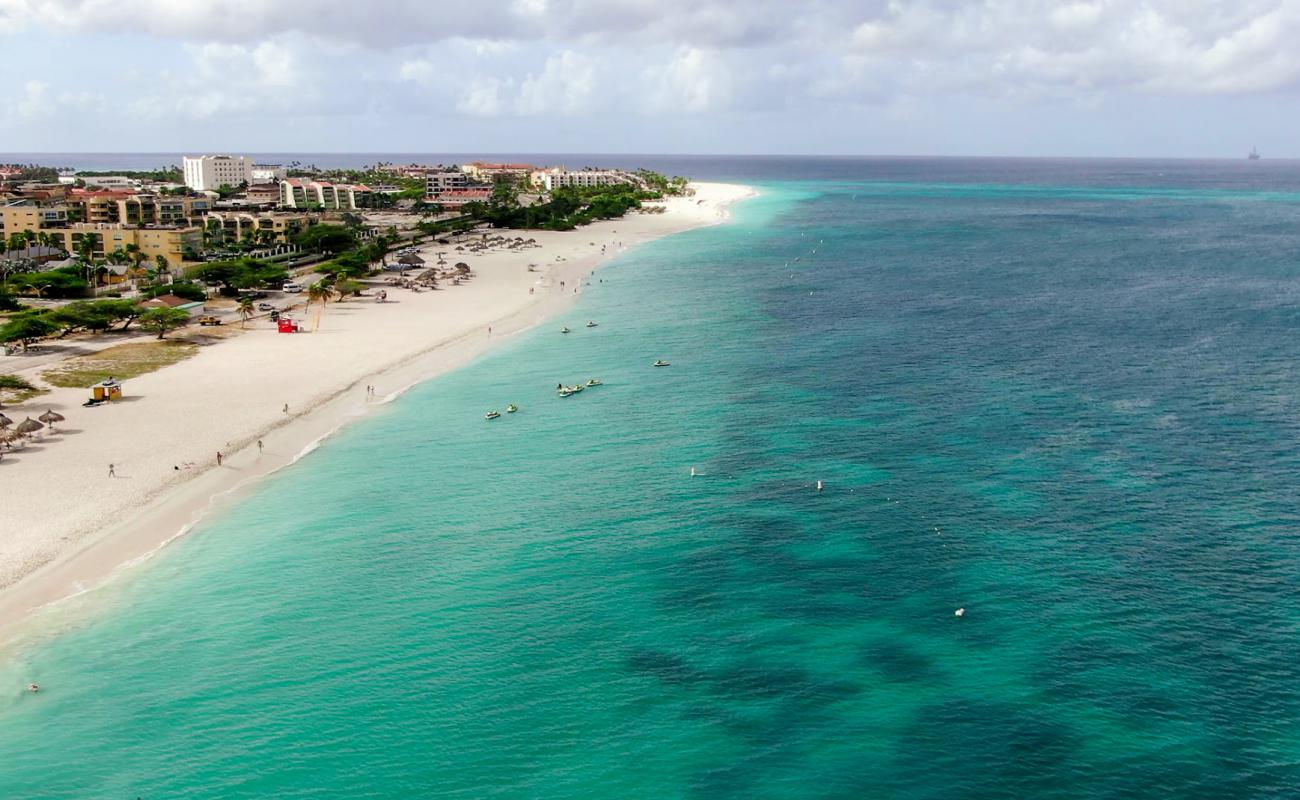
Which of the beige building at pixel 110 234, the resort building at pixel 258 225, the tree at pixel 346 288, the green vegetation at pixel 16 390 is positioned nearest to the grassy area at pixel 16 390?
the green vegetation at pixel 16 390

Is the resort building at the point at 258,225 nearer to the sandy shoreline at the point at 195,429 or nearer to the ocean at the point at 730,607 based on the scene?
the sandy shoreline at the point at 195,429

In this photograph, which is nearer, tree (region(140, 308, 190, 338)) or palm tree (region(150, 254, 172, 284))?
tree (region(140, 308, 190, 338))

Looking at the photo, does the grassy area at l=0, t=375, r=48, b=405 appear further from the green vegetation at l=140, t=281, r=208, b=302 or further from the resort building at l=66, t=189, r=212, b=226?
the resort building at l=66, t=189, r=212, b=226

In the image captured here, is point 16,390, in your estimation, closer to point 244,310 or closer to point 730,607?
point 244,310

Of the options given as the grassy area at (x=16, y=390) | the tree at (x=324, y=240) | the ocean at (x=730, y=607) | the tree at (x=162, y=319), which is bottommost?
the ocean at (x=730, y=607)

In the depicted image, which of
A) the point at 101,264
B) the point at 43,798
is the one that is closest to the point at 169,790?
the point at 43,798

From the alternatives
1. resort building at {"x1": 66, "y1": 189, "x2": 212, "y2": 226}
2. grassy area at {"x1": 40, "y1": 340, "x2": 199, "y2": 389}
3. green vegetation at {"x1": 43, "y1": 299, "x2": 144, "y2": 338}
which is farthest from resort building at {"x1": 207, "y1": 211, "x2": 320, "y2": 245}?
grassy area at {"x1": 40, "y1": 340, "x2": 199, "y2": 389}

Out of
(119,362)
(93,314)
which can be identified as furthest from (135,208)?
(119,362)
